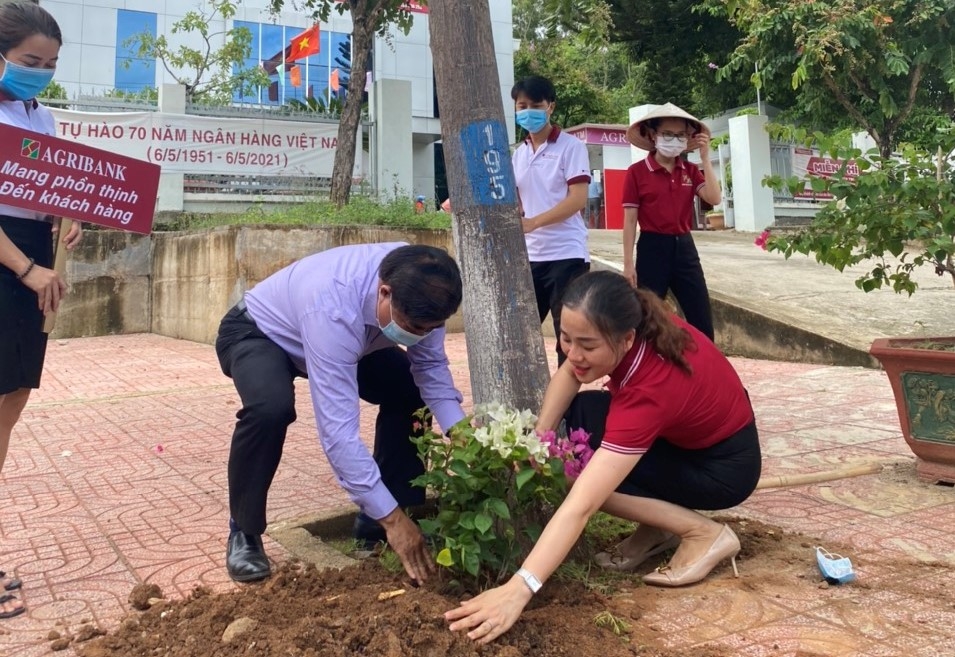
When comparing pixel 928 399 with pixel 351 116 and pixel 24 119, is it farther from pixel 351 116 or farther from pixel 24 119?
pixel 351 116

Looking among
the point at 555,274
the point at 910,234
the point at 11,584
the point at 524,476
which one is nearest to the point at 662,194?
the point at 555,274

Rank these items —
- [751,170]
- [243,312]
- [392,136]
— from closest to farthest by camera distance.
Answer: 1. [243,312]
2. [392,136]
3. [751,170]

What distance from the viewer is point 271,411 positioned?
8.13ft

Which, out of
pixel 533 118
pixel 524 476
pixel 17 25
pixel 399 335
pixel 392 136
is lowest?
pixel 524 476

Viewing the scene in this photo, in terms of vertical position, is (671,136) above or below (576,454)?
above

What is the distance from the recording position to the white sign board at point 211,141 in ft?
34.1

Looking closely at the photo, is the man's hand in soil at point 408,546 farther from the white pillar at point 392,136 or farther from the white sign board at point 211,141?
the white sign board at point 211,141

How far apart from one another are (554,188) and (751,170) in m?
12.3

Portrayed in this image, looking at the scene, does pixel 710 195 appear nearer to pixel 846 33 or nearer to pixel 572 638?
pixel 572 638

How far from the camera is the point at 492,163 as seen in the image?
8.82ft

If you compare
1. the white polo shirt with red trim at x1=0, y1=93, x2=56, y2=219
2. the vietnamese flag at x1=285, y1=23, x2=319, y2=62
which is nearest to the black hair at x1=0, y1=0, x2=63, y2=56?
the white polo shirt with red trim at x1=0, y1=93, x2=56, y2=219

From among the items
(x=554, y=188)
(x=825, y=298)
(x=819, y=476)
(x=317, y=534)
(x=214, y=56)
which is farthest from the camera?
(x=214, y=56)

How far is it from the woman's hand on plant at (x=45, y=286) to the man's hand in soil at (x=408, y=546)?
1.27 m

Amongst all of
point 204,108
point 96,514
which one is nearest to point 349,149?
point 204,108
